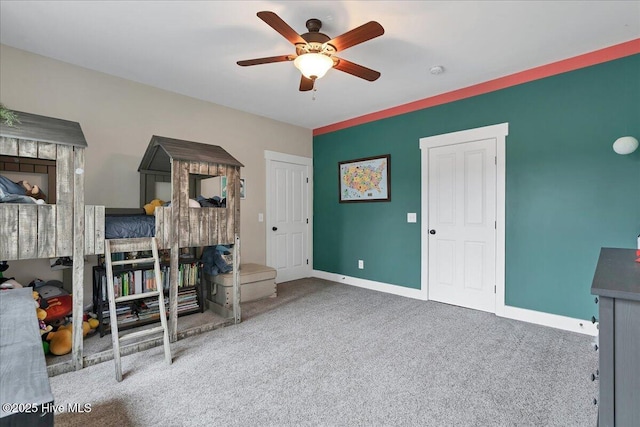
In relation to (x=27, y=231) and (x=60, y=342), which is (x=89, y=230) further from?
(x=60, y=342)

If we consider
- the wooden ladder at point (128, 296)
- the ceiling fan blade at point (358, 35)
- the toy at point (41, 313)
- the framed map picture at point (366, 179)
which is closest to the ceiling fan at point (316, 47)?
the ceiling fan blade at point (358, 35)

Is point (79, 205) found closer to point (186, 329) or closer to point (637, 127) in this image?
point (186, 329)

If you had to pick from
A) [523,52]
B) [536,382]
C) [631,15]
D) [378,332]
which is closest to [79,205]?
[378,332]

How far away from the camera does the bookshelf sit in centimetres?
286

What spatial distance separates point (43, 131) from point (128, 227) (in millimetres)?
875

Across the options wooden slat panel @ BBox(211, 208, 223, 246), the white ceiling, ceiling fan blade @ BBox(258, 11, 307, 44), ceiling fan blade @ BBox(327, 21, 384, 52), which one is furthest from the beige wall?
ceiling fan blade @ BBox(327, 21, 384, 52)

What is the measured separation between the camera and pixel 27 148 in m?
2.08

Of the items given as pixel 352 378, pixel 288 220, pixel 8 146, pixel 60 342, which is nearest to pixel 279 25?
pixel 8 146

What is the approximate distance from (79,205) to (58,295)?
99 cm

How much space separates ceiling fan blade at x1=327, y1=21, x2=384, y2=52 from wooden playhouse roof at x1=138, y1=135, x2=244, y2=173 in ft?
4.82

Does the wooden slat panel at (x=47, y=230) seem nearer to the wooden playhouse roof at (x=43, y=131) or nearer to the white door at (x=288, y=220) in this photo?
the wooden playhouse roof at (x=43, y=131)

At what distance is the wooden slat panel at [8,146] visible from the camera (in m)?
2.00

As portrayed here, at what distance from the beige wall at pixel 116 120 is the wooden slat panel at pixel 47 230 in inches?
38.7

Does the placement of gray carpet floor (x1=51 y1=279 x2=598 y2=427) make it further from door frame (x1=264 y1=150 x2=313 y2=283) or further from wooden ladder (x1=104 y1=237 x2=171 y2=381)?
door frame (x1=264 y1=150 x2=313 y2=283)
